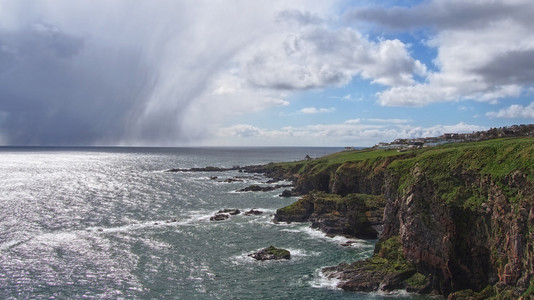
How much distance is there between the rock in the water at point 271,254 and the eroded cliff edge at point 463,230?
881cm

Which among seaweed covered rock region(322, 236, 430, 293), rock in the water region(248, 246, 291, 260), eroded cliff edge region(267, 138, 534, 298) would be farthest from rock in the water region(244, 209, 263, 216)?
seaweed covered rock region(322, 236, 430, 293)

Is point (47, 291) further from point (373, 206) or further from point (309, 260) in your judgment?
point (373, 206)

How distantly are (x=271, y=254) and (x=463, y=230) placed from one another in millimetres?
27493

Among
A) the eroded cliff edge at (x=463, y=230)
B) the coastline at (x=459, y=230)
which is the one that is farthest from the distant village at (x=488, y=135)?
the eroded cliff edge at (x=463, y=230)

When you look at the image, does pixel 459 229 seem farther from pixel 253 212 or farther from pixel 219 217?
pixel 253 212

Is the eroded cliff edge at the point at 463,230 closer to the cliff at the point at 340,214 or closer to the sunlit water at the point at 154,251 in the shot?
the sunlit water at the point at 154,251

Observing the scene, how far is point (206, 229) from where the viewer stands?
74250 millimetres

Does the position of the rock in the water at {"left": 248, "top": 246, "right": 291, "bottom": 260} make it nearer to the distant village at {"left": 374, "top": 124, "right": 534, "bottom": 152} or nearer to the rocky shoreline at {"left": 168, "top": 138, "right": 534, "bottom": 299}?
the rocky shoreline at {"left": 168, "top": 138, "right": 534, "bottom": 299}

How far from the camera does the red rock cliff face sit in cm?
3416

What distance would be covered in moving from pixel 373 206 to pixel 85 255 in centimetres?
5378

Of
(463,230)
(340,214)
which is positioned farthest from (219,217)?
(463,230)

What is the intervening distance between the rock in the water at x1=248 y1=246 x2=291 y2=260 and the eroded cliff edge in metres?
8.81

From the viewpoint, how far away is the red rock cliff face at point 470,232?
34156mm

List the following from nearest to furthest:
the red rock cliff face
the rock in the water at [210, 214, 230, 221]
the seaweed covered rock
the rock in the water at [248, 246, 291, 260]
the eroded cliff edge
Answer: the red rock cliff face
the eroded cliff edge
the seaweed covered rock
the rock in the water at [248, 246, 291, 260]
the rock in the water at [210, 214, 230, 221]
